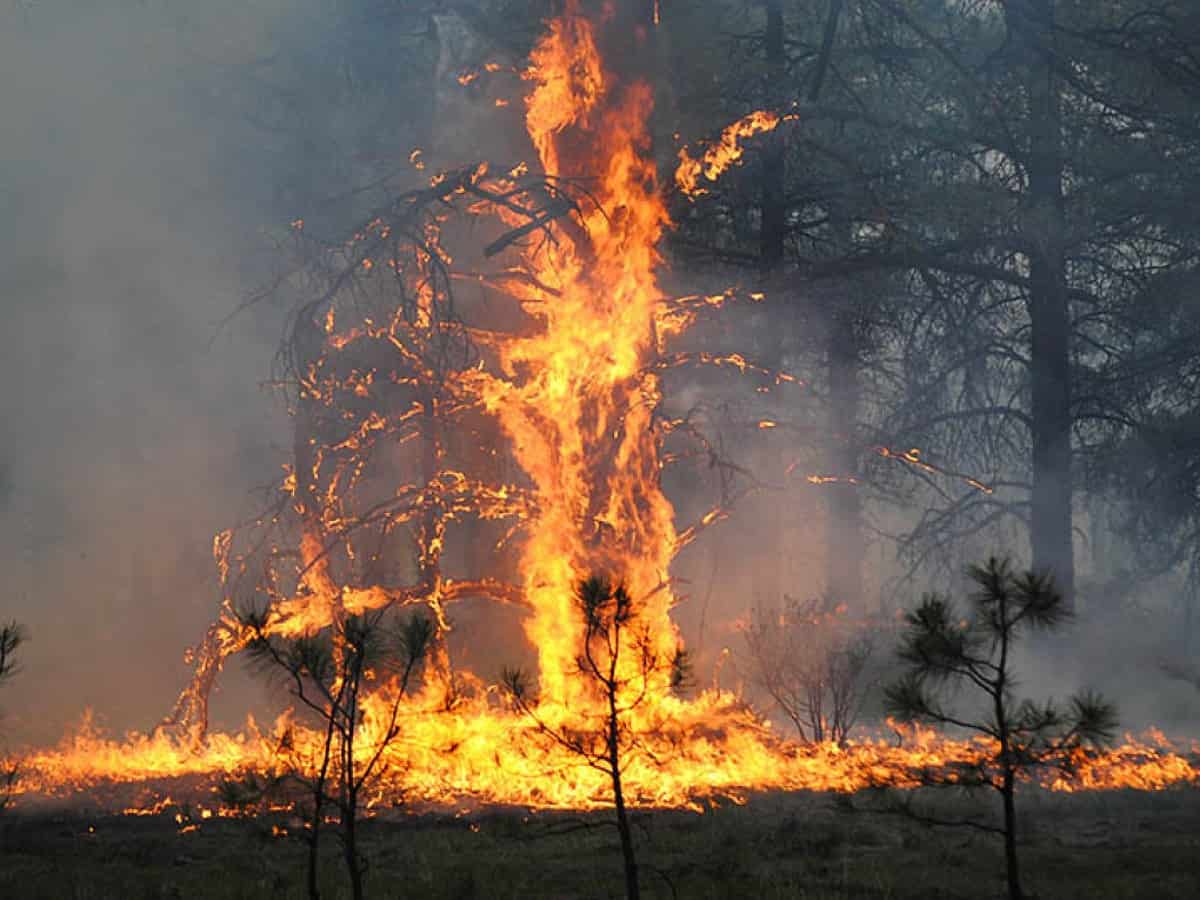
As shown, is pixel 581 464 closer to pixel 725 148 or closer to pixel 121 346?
pixel 725 148

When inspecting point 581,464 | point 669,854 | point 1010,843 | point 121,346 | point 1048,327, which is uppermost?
point 121,346

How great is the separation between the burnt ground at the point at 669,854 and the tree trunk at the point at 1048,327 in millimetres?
6524

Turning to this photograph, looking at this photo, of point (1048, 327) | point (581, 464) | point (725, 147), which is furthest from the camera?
point (1048, 327)

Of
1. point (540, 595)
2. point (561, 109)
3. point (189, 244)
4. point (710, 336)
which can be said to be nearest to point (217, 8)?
point (189, 244)

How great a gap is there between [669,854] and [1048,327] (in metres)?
9.66

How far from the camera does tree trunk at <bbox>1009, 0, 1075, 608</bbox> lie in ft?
53.0

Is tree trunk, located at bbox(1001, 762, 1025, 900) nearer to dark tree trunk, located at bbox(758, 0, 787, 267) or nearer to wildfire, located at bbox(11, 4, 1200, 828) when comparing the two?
wildfire, located at bbox(11, 4, 1200, 828)

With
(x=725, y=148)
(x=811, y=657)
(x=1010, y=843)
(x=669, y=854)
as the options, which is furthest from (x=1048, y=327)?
(x=1010, y=843)

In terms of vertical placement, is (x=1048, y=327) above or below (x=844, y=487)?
above

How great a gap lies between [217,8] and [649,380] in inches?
404

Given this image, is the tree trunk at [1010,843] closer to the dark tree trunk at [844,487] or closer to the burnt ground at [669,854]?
the burnt ground at [669,854]

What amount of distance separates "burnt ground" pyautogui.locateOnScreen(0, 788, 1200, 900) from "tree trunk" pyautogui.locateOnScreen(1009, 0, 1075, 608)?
6.52m

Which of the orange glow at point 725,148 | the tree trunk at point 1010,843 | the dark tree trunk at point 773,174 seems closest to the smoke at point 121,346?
the dark tree trunk at point 773,174

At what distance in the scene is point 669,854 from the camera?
9141mm
